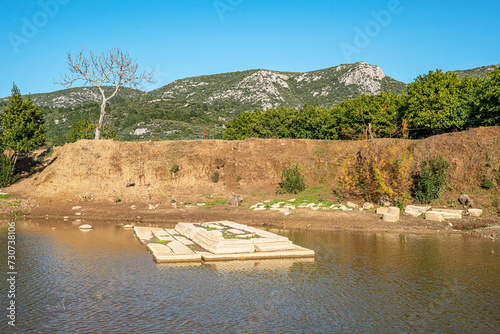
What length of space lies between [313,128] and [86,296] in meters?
38.0

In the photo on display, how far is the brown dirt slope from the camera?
30.5m

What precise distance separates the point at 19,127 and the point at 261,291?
32378 millimetres

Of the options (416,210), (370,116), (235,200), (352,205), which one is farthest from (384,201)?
(370,116)

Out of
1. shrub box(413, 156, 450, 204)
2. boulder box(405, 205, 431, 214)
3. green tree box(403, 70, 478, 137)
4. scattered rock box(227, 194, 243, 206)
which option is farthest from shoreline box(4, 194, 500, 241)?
green tree box(403, 70, 478, 137)

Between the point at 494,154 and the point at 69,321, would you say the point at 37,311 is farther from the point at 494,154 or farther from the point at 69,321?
the point at 494,154

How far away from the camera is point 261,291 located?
11.5m

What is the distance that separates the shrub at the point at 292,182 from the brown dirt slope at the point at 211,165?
1.35m

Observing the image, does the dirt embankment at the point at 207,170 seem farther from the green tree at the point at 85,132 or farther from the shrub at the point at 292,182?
the green tree at the point at 85,132

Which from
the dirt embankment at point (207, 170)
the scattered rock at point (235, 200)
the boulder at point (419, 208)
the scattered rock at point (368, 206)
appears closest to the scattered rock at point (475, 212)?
the dirt embankment at point (207, 170)

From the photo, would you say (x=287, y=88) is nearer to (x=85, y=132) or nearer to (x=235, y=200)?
(x=85, y=132)

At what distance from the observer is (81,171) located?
34625 mm

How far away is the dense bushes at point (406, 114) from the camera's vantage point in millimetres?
33656

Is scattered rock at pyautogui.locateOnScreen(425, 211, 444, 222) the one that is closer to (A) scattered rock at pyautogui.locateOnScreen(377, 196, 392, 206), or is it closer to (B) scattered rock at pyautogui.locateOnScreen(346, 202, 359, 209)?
(A) scattered rock at pyautogui.locateOnScreen(377, 196, 392, 206)

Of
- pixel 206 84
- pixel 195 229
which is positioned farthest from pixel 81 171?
pixel 206 84
